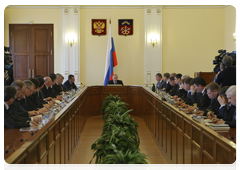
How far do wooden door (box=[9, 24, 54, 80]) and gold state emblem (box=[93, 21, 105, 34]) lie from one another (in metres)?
1.79

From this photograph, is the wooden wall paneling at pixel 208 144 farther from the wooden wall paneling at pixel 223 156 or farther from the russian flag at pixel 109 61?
the russian flag at pixel 109 61

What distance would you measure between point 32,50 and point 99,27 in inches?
115

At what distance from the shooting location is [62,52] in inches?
457

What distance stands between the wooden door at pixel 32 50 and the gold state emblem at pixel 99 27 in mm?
1793

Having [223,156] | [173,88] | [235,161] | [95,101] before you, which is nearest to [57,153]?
[223,156]

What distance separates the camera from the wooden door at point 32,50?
11.6 m

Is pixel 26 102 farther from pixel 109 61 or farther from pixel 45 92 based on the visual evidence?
pixel 109 61

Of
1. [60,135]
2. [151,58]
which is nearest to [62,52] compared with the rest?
[151,58]

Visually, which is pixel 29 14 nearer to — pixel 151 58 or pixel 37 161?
pixel 151 58

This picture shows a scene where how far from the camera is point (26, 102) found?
16.5ft

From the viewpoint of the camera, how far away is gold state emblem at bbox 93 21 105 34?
11648mm

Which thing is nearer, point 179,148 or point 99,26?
point 179,148

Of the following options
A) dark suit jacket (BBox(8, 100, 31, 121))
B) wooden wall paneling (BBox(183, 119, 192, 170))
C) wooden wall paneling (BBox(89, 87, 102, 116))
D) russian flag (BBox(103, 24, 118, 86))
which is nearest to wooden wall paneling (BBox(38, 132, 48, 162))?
dark suit jacket (BBox(8, 100, 31, 121))

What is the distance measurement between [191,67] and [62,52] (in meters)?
5.39
